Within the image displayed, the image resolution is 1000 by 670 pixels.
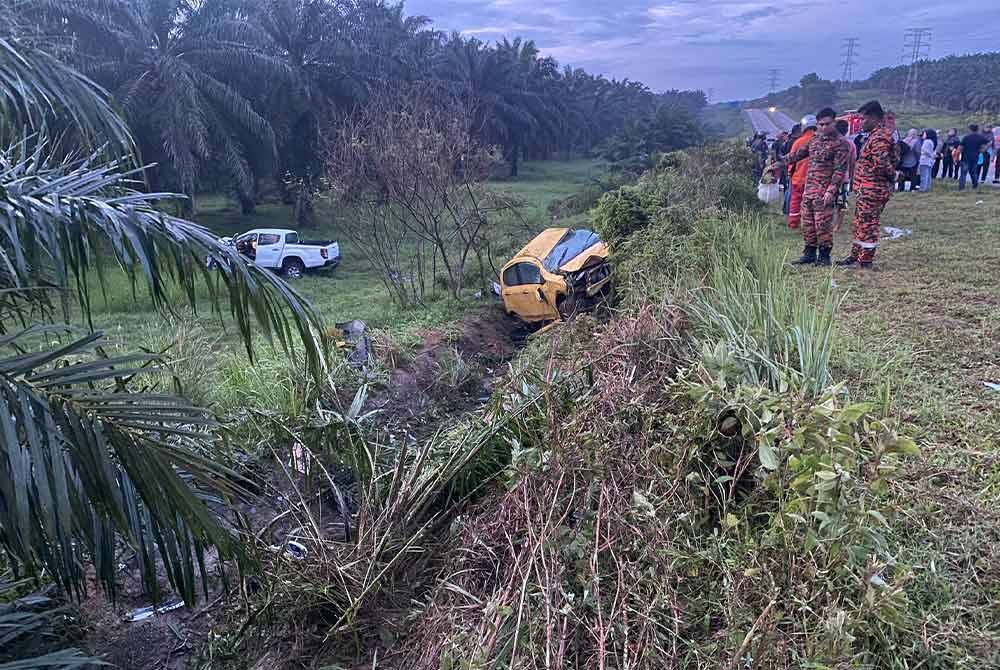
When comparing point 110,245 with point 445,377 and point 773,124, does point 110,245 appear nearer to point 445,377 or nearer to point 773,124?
point 445,377

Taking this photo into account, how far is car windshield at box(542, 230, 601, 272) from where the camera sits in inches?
438

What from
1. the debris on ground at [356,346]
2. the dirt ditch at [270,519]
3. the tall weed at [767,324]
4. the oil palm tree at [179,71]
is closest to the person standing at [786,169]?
the dirt ditch at [270,519]

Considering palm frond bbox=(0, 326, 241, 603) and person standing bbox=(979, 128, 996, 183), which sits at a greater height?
person standing bbox=(979, 128, 996, 183)

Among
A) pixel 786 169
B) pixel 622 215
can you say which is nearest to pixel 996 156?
pixel 786 169

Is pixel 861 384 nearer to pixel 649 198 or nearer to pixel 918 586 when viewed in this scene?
pixel 918 586

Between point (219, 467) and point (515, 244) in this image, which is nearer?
point (219, 467)

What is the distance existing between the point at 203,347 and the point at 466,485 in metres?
4.68

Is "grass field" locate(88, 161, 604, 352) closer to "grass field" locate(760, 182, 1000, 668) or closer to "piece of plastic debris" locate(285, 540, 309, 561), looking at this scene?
"piece of plastic debris" locate(285, 540, 309, 561)

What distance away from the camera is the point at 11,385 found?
184 centimetres

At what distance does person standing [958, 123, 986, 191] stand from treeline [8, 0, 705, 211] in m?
10.0

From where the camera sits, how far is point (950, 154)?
50.7ft

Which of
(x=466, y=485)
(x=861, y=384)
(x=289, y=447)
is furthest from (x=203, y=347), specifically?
(x=861, y=384)

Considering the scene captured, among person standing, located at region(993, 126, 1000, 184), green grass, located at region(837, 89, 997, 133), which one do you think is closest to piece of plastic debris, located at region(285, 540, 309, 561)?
person standing, located at region(993, 126, 1000, 184)

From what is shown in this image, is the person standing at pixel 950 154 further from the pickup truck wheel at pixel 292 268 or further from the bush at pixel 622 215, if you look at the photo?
the pickup truck wheel at pixel 292 268
